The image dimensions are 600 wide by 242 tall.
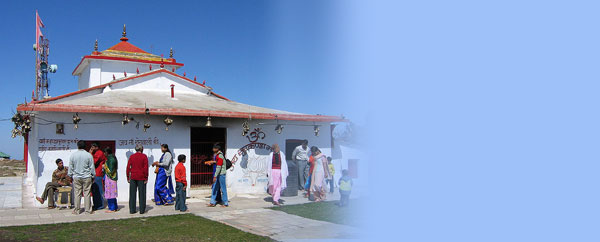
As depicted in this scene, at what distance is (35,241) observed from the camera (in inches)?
277

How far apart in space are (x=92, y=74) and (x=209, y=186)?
11.0 meters

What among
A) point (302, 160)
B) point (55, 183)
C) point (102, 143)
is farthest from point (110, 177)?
point (302, 160)

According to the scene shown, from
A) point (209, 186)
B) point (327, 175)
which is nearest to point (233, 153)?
point (209, 186)

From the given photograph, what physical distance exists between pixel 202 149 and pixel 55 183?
4354mm

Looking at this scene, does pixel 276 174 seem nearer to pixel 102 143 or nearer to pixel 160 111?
pixel 160 111

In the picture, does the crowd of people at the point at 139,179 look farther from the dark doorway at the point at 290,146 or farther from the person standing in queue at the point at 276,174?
the dark doorway at the point at 290,146

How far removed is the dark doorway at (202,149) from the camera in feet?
45.0

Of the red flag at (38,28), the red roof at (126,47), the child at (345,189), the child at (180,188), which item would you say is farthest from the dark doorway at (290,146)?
the red flag at (38,28)

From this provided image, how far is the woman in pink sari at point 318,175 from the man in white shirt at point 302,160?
5.19 ft

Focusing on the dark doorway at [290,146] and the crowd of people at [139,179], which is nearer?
the crowd of people at [139,179]

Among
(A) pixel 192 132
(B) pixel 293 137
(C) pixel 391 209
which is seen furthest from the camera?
(B) pixel 293 137

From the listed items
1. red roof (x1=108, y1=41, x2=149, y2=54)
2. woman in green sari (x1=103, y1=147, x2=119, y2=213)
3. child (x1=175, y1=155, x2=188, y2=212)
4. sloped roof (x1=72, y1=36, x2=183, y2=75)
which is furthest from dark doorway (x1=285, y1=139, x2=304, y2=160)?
red roof (x1=108, y1=41, x2=149, y2=54)

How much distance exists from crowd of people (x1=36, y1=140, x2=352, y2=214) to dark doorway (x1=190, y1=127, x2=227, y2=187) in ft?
5.42

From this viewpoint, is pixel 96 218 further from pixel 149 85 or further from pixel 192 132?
pixel 149 85
